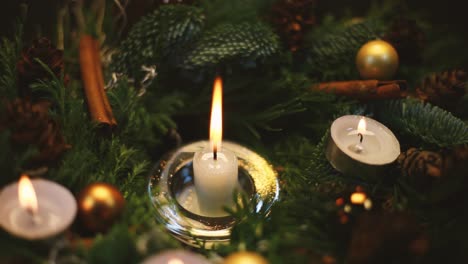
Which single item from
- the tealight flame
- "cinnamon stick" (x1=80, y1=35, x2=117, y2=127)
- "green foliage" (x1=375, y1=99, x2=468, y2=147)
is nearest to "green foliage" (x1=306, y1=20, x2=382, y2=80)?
"green foliage" (x1=375, y1=99, x2=468, y2=147)

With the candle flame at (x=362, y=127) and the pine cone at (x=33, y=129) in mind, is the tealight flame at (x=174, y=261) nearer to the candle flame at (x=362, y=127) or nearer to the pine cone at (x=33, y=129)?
the pine cone at (x=33, y=129)

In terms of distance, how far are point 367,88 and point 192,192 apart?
36 cm

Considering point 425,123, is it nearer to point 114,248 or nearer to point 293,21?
point 293,21

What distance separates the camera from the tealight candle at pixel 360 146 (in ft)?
2.21

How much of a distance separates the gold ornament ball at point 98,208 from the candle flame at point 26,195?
0.19 feet

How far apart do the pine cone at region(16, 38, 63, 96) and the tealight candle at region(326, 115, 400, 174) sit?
17.9 inches

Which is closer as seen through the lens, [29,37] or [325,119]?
[325,119]

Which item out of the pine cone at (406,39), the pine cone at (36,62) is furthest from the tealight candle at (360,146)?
the pine cone at (36,62)

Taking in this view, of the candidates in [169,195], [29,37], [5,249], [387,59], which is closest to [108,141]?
[169,195]

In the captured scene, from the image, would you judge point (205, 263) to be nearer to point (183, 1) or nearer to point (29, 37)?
point (183, 1)

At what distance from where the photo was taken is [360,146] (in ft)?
2.31

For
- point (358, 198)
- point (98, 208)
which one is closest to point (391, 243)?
point (358, 198)

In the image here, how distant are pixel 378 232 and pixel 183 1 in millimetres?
572

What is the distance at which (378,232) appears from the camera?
0.51 m
